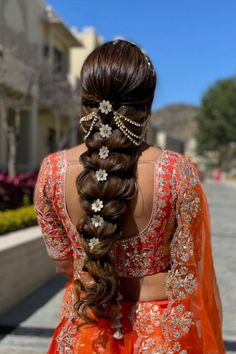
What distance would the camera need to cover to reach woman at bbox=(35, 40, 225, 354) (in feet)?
5.08

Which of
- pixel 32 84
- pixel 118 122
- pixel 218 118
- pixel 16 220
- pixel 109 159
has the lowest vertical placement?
pixel 16 220

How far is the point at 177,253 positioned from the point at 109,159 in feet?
1.22

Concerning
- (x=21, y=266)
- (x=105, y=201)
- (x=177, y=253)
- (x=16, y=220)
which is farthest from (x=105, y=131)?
(x=16, y=220)

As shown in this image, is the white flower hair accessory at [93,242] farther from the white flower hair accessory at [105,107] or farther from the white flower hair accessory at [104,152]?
the white flower hair accessory at [105,107]

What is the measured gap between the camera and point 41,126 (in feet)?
79.4

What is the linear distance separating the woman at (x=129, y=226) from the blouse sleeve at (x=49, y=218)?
1 centimetres

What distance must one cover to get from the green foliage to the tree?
41.8 meters

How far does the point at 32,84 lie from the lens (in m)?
14.1

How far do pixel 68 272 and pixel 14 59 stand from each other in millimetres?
13067

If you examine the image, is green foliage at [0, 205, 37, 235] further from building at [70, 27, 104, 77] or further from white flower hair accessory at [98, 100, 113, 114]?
building at [70, 27, 104, 77]

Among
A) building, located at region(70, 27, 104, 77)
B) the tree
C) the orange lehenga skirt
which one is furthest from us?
the tree

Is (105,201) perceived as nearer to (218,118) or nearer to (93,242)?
(93,242)

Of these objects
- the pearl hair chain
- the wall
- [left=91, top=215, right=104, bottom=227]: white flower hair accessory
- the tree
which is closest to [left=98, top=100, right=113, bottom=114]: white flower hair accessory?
the pearl hair chain

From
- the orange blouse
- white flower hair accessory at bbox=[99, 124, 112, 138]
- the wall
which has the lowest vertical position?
the wall
